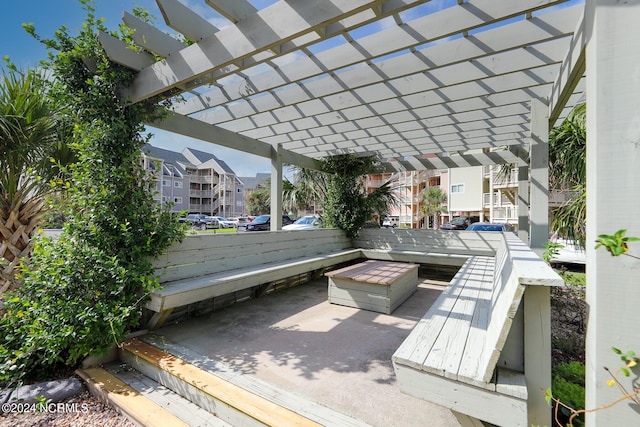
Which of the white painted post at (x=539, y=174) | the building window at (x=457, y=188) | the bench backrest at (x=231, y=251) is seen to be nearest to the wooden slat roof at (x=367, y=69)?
the white painted post at (x=539, y=174)

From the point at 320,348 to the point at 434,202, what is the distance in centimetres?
3199

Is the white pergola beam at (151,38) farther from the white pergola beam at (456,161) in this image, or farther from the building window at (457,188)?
the building window at (457,188)

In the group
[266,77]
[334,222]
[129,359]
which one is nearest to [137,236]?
[129,359]

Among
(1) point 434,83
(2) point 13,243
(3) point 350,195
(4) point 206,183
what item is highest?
(4) point 206,183

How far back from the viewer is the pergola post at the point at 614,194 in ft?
3.92

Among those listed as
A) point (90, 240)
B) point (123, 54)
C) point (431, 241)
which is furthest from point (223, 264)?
point (431, 241)

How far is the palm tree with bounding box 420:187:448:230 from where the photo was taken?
3156 cm

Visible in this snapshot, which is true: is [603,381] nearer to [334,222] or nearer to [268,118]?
[268,118]

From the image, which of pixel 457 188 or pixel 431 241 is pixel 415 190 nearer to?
pixel 457 188

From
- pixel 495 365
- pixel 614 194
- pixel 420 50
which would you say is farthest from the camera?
pixel 420 50

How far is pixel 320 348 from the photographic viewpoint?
9.79 feet

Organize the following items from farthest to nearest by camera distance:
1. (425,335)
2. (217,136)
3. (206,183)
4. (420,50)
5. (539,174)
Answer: (206,183), (217,136), (539,174), (420,50), (425,335)

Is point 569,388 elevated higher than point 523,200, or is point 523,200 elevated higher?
point 523,200

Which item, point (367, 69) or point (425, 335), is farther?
point (367, 69)
